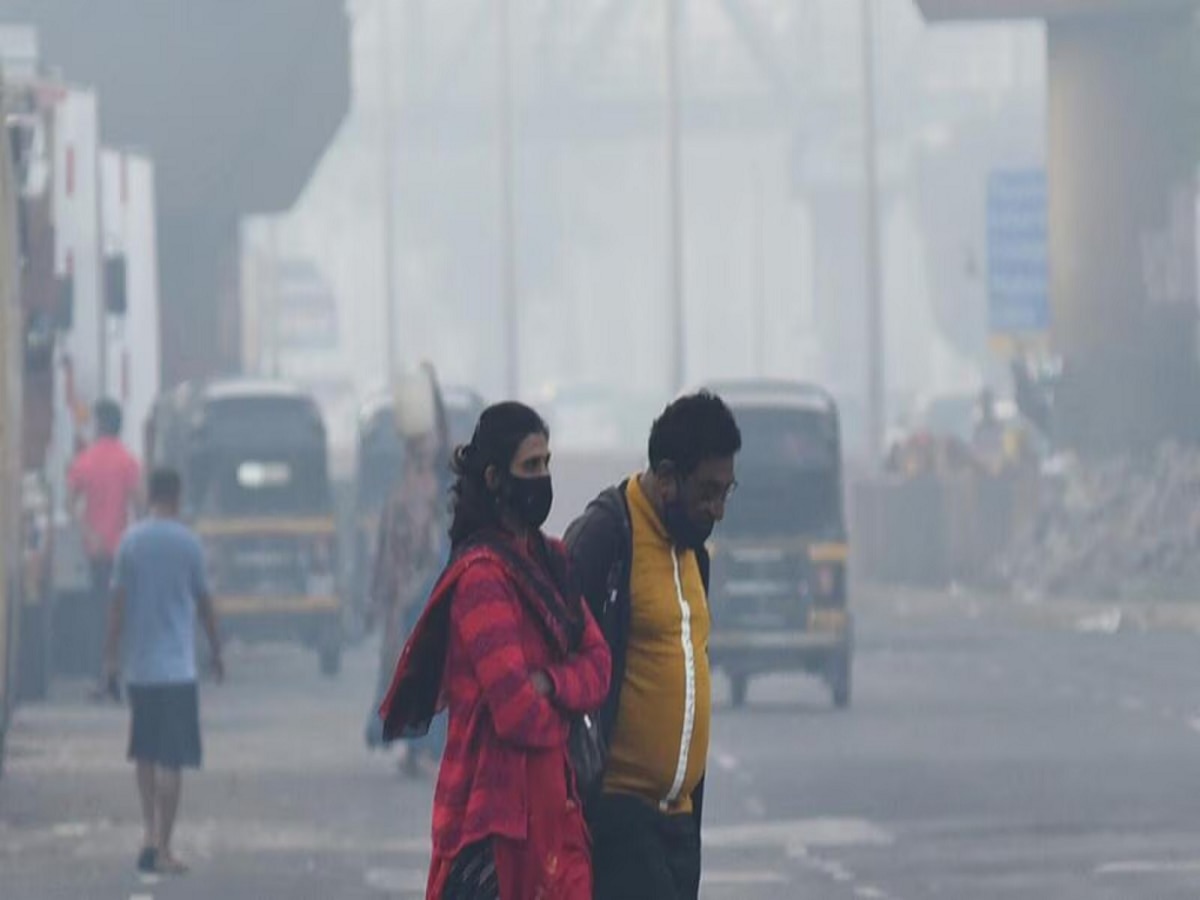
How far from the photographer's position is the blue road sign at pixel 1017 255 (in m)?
55.0

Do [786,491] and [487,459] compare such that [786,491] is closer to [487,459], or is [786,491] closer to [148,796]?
[148,796]

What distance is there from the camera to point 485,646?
27.3 feet

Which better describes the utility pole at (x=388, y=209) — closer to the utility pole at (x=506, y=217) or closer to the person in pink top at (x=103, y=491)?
the utility pole at (x=506, y=217)

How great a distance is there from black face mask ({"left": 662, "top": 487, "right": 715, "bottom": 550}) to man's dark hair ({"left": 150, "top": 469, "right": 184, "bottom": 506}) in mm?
8059

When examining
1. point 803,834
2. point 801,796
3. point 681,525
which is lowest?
point 801,796

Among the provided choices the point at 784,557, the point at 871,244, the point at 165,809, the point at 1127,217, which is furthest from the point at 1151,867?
the point at 871,244

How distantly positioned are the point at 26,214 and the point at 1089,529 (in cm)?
2081

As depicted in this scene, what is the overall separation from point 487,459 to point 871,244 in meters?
49.3

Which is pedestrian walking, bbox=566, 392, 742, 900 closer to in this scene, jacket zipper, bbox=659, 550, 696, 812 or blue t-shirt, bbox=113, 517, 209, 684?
jacket zipper, bbox=659, 550, 696, 812

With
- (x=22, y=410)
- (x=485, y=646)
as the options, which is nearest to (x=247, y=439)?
(x=22, y=410)

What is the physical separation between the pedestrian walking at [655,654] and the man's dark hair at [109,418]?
18956 mm

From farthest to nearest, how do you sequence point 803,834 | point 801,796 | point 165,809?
point 801,796 < point 803,834 < point 165,809

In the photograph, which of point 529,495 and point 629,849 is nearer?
point 529,495

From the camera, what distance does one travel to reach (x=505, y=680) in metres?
8.26
